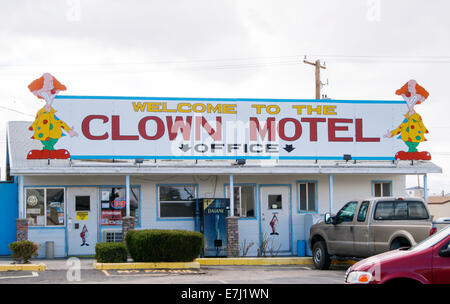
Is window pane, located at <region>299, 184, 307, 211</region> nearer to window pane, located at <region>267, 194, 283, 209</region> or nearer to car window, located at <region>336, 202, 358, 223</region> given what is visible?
window pane, located at <region>267, 194, 283, 209</region>

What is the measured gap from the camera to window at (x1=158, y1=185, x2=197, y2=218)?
72.2 ft

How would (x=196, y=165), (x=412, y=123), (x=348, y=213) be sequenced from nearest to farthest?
(x=348, y=213) → (x=196, y=165) → (x=412, y=123)

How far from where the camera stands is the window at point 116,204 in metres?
21.7

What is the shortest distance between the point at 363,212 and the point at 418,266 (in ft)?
25.4

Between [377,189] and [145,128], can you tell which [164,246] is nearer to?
[145,128]

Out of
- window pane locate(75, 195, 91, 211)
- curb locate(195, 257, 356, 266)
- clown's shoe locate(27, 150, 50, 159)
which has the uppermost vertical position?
clown's shoe locate(27, 150, 50, 159)

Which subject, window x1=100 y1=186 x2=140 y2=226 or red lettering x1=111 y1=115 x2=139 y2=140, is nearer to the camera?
red lettering x1=111 y1=115 x2=139 y2=140

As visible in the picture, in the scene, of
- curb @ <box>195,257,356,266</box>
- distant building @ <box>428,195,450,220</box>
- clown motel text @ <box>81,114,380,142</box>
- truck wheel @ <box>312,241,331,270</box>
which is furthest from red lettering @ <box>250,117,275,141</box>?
distant building @ <box>428,195,450,220</box>

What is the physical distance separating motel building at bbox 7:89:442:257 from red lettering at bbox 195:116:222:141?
36mm

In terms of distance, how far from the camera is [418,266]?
8719 mm

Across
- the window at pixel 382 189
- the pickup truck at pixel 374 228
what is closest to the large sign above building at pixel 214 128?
the window at pixel 382 189

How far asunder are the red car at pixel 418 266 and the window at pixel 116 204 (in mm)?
13891

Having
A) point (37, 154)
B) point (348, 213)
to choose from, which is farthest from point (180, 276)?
point (37, 154)

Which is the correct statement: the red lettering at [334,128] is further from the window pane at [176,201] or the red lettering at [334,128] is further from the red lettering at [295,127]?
the window pane at [176,201]
